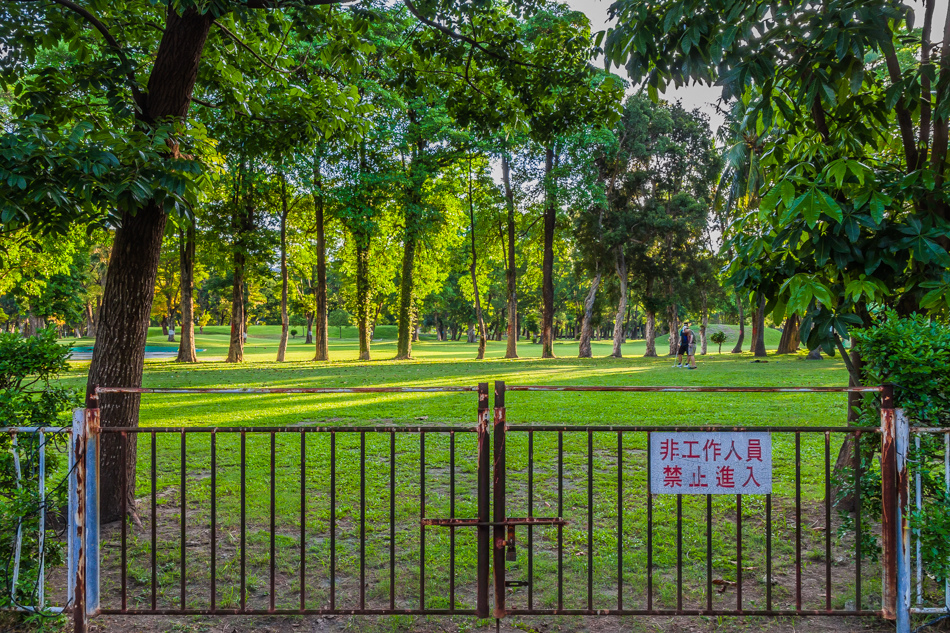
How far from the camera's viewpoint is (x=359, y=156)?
86.3ft

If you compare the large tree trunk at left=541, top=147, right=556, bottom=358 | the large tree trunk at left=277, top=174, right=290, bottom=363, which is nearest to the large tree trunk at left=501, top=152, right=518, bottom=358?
the large tree trunk at left=541, top=147, right=556, bottom=358

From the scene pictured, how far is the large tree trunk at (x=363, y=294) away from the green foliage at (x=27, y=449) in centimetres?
2460

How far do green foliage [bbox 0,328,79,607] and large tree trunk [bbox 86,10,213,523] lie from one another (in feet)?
4.62

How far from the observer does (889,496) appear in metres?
3.67

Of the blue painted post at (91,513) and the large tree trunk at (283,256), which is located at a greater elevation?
the large tree trunk at (283,256)

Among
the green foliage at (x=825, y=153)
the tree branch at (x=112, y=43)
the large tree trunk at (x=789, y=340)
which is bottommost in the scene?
the large tree trunk at (x=789, y=340)

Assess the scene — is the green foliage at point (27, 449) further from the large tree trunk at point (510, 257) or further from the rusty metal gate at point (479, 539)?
the large tree trunk at point (510, 257)

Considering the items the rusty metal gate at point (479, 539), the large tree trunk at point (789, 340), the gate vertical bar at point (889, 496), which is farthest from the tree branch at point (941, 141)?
the large tree trunk at point (789, 340)

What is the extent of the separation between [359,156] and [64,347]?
2361cm

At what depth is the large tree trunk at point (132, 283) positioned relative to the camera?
5.38m

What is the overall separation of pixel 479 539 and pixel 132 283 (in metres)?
3.99

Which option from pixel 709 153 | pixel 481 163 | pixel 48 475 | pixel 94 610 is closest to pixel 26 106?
pixel 48 475

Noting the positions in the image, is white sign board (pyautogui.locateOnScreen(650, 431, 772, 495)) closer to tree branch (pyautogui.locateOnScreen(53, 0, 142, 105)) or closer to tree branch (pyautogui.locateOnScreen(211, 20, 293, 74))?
tree branch (pyautogui.locateOnScreen(53, 0, 142, 105))

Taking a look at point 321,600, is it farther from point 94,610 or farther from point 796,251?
point 796,251
